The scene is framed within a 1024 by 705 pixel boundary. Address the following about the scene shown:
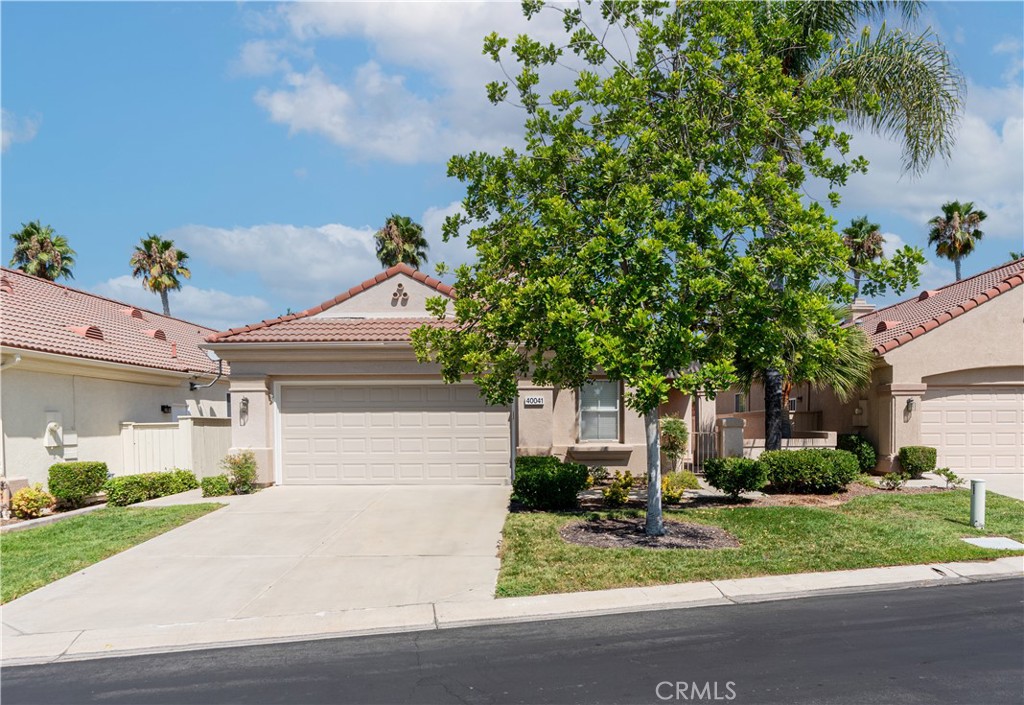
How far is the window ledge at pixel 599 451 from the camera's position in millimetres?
16070

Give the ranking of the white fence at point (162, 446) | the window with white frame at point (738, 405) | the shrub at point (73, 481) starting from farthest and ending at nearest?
the window with white frame at point (738, 405), the white fence at point (162, 446), the shrub at point (73, 481)

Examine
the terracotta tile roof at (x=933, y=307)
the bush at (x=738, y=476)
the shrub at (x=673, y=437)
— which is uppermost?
the terracotta tile roof at (x=933, y=307)

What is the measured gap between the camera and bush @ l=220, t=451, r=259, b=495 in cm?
1517

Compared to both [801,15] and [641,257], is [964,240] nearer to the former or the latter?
[801,15]

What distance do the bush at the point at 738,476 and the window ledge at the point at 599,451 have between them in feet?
8.89

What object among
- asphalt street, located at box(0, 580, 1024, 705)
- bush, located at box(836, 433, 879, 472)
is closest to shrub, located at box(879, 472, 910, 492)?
bush, located at box(836, 433, 879, 472)

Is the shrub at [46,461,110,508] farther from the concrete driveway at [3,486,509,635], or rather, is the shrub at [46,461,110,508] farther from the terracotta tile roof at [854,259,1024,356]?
the terracotta tile roof at [854,259,1024,356]

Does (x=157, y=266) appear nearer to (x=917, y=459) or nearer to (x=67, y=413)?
(x=67, y=413)

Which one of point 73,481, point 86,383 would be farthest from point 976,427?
point 86,383

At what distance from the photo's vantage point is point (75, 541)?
443 inches

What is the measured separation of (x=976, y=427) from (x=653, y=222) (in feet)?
45.6

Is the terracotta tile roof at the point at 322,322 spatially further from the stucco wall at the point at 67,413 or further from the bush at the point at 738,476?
the bush at the point at 738,476

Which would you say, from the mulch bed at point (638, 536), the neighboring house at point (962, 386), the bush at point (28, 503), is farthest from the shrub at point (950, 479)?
the bush at point (28, 503)

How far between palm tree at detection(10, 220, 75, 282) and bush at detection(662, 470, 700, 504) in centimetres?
3032
